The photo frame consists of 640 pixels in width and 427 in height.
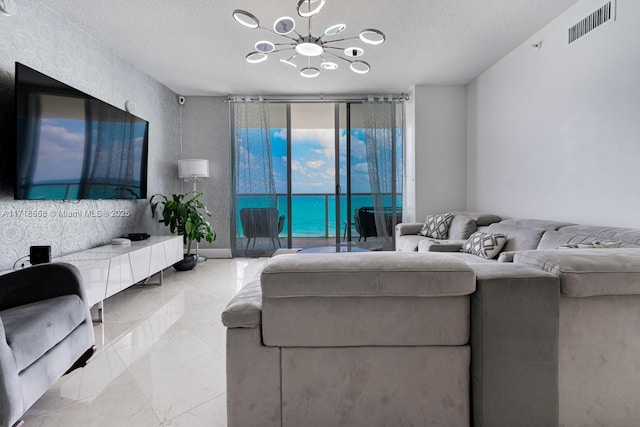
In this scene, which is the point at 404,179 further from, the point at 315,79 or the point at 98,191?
the point at 98,191

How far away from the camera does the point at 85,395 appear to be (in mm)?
1646

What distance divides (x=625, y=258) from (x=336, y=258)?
1070 millimetres

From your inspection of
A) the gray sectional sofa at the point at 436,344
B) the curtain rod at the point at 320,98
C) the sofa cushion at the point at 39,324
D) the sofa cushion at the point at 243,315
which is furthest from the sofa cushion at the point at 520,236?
the sofa cushion at the point at 39,324

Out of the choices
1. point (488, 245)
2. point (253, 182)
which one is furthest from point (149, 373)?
point (253, 182)

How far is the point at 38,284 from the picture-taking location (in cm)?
177

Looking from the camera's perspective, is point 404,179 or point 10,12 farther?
point 404,179

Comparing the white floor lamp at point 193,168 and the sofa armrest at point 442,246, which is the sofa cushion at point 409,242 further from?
the white floor lamp at point 193,168

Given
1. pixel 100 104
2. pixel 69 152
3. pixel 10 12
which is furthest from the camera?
pixel 100 104

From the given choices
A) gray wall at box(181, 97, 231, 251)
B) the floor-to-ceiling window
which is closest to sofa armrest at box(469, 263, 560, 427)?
the floor-to-ceiling window

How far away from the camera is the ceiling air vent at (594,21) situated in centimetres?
238

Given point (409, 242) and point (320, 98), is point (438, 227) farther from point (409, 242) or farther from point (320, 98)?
point (320, 98)

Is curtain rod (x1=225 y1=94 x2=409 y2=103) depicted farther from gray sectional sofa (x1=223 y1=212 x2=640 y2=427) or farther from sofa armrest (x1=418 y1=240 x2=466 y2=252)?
gray sectional sofa (x1=223 y1=212 x2=640 y2=427)

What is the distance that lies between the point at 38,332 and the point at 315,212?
5713mm

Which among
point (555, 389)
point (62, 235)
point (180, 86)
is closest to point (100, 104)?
point (62, 235)
